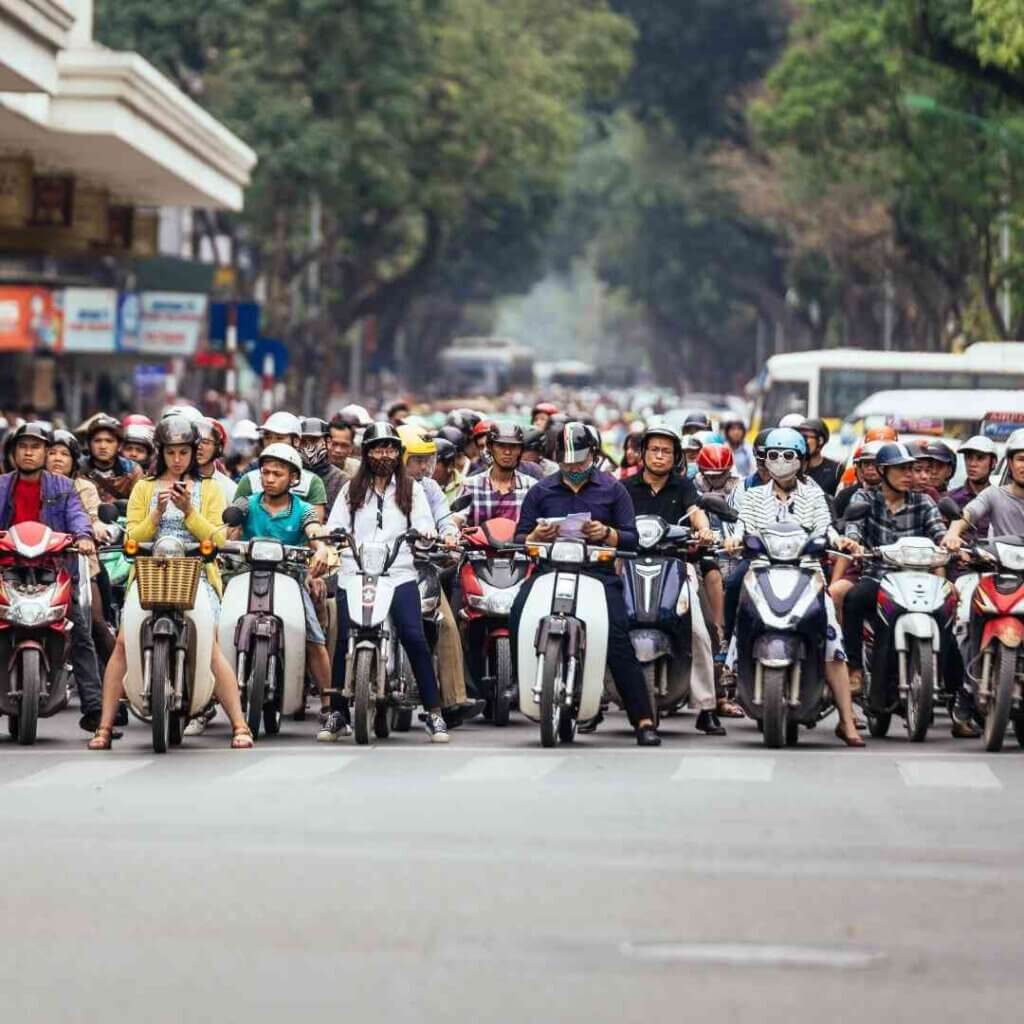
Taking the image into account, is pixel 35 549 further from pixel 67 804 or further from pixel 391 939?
pixel 391 939

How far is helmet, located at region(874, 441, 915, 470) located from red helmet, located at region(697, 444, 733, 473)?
239 cm

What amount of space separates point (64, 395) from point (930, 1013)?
42713 millimetres

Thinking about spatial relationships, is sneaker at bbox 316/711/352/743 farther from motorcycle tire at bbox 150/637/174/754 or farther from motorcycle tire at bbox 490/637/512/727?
motorcycle tire at bbox 490/637/512/727

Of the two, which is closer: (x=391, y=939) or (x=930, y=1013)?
(x=930, y=1013)

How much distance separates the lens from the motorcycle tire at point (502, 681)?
16516mm

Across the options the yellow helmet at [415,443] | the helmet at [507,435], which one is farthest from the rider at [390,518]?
the yellow helmet at [415,443]

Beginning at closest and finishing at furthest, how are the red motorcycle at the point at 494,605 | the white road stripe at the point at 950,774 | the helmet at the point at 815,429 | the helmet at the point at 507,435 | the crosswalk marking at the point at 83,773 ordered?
the crosswalk marking at the point at 83,773 → the white road stripe at the point at 950,774 → the red motorcycle at the point at 494,605 → the helmet at the point at 507,435 → the helmet at the point at 815,429

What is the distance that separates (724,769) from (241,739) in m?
2.49

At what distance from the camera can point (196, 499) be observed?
15.0 meters

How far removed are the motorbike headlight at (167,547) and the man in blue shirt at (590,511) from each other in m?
1.69

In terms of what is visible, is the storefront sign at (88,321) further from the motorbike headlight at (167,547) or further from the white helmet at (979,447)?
the motorbike headlight at (167,547)

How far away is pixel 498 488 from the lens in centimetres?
1697

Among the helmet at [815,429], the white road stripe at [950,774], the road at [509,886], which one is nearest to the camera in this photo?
the road at [509,886]

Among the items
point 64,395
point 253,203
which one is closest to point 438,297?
point 253,203
